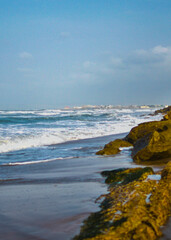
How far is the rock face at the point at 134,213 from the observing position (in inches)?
76.5

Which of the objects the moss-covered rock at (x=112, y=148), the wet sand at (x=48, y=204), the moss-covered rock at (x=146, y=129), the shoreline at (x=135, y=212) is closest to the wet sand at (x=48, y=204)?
the wet sand at (x=48, y=204)

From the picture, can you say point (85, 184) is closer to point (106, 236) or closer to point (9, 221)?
point (9, 221)

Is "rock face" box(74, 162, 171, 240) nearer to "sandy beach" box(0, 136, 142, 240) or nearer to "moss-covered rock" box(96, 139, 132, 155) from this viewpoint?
"sandy beach" box(0, 136, 142, 240)

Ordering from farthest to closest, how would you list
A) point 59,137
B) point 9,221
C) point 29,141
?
point 59,137
point 29,141
point 9,221

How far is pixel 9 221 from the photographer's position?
2.66 metres

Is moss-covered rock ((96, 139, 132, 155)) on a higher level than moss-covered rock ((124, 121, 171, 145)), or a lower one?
lower

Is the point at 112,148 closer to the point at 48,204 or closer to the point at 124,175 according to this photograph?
the point at 124,175

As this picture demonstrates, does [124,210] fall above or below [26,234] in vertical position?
above

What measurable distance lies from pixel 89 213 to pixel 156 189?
2.49ft

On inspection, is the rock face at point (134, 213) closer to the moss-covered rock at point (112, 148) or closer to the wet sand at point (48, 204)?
the wet sand at point (48, 204)

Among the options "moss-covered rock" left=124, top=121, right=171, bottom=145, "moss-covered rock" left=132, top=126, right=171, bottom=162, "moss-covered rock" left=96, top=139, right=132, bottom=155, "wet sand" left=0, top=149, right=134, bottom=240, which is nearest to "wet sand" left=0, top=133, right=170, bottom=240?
"wet sand" left=0, top=149, right=134, bottom=240

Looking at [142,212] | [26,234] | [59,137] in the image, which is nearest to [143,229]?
[142,212]

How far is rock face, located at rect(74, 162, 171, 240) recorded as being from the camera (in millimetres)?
1942

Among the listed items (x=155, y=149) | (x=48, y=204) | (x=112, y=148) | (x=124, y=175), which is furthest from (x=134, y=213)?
(x=112, y=148)
